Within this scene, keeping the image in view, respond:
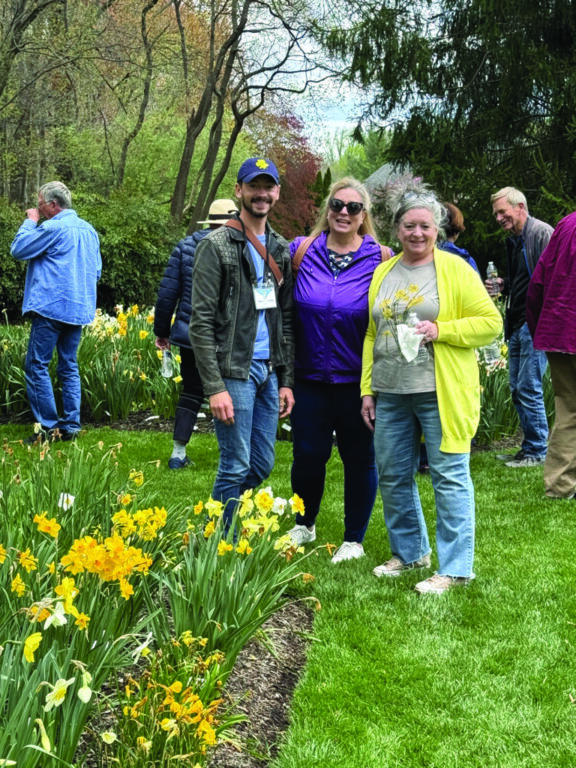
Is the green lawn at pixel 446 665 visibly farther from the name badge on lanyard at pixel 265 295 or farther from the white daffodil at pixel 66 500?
the name badge on lanyard at pixel 265 295

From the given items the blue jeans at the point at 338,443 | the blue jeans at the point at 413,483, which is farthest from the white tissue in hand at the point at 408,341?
the blue jeans at the point at 338,443

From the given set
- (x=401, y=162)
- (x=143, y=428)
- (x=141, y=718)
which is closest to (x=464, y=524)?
(x=141, y=718)

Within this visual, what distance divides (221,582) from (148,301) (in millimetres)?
13688

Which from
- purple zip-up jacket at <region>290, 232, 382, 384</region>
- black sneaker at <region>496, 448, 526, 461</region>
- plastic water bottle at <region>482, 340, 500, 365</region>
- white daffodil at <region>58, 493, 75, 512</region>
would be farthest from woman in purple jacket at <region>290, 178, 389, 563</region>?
plastic water bottle at <region>482, 340, 500, 365</region>

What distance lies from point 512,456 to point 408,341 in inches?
129

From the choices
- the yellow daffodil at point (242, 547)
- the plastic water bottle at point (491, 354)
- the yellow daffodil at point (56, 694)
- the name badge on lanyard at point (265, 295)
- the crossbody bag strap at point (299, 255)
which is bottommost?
the yellow daffodil at point (242, 547)

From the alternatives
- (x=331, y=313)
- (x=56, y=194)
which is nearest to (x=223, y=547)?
(x=331, y=313)

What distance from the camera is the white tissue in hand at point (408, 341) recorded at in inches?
133

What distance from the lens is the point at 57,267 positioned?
6246 millimetres

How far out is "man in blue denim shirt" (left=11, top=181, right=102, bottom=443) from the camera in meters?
6.18

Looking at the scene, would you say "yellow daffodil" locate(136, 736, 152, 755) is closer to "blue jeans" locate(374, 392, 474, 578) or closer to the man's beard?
"blue jeans" locate(374, 392, 474, 578)

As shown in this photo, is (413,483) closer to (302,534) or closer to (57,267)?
(302,534)

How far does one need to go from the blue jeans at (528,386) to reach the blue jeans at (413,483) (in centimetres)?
246

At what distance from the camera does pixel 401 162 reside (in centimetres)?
1530
